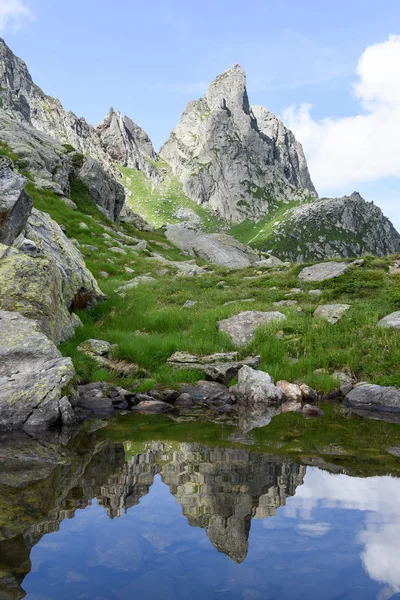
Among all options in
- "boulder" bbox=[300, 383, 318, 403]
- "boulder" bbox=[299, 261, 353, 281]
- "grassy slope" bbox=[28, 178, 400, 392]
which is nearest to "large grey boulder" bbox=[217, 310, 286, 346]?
"grassy slope" bbox=[28, 178, 400, 392]

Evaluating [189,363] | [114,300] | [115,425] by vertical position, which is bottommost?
[115,425]

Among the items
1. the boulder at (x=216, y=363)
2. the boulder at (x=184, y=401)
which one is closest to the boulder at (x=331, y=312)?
the boulder at (x=216, y=363)

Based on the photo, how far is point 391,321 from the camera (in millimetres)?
17281

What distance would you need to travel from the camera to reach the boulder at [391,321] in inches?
664

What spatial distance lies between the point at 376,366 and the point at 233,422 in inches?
240

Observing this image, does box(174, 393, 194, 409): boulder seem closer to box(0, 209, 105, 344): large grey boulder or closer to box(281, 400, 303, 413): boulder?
box(281, 400, 303, 413): boulder

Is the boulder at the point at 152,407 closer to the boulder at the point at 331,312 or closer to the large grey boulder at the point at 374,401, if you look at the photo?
the large grey boulder at the point at 374,401

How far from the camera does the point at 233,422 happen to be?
11711 millimetres

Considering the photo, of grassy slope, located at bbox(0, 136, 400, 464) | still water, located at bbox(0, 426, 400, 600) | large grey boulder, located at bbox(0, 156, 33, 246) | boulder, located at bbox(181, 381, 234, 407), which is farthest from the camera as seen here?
large grey boulder, located at bbox(0, 156, 33, 246)

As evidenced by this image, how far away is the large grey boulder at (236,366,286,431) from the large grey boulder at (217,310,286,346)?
3.07 m

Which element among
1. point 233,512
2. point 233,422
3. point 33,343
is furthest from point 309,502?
point 33,343

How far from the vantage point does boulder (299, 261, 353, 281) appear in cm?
2679

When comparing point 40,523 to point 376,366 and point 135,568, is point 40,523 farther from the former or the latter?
point 376,366

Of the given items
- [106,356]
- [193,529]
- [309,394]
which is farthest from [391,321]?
[193,529]
